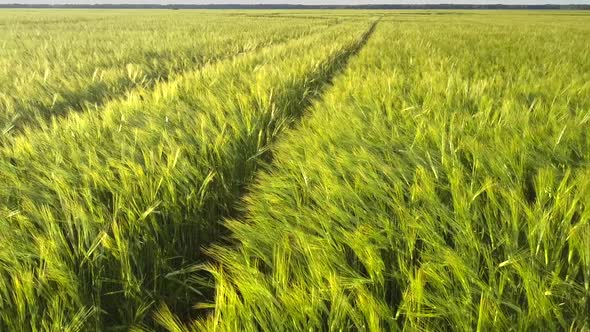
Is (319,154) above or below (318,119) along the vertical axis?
above

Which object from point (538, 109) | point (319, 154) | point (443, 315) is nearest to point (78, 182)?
point (319, 154)

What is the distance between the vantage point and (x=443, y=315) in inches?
27.6

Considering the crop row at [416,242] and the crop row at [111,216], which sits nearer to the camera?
the crop row at [416,242]

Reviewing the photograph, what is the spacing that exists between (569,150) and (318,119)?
1231 mm

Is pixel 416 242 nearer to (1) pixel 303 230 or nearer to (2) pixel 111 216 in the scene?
(1) pixel 303 230

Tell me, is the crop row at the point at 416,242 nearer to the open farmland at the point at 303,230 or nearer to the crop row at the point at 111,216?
the open farmland at the point at 303,230

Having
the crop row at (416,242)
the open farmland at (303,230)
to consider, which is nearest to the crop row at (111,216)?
the open farmland at (303,230)

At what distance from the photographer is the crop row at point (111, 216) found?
0.83 meters

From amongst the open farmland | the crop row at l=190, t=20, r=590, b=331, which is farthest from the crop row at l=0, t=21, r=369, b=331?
the crop row at l=190, t=20, r=590, b=331

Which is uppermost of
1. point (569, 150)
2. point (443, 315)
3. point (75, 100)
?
point (443, 315)

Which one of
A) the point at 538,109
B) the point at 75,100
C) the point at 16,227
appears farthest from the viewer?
the point at 75,100

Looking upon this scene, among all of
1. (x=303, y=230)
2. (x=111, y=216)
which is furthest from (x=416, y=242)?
(x=111, y=216)

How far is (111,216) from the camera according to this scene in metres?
1.05

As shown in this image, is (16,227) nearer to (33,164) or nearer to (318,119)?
(33,164)
